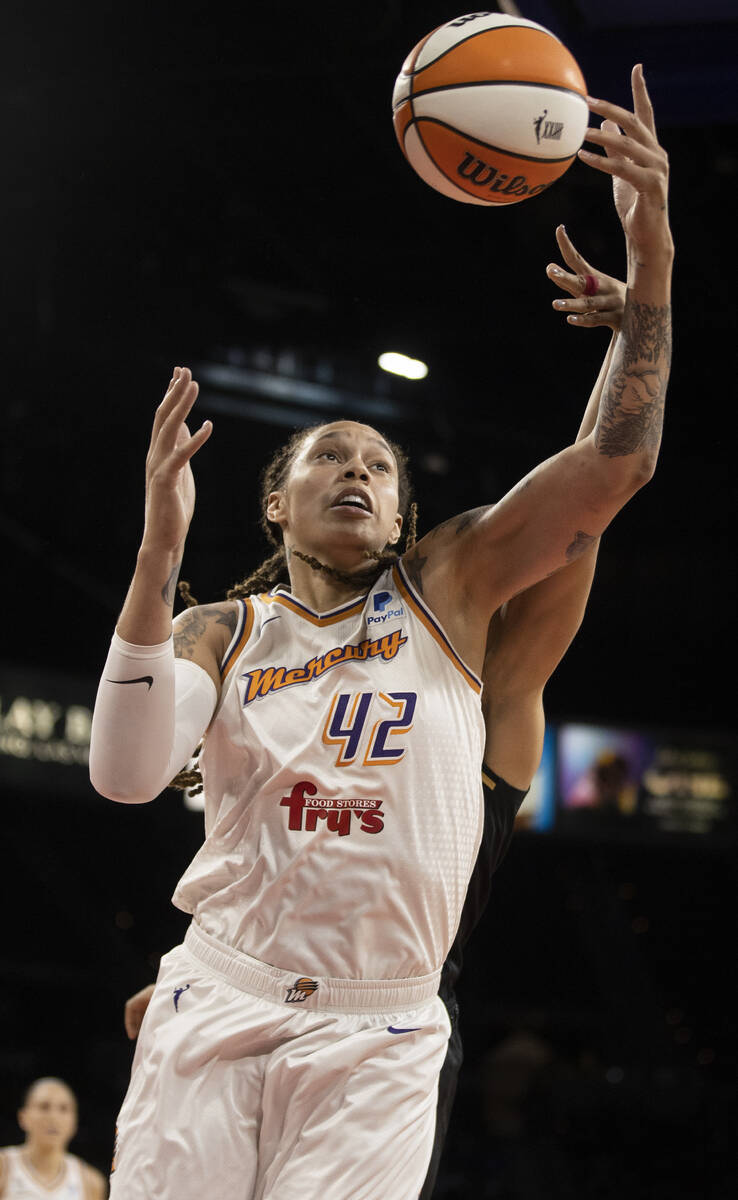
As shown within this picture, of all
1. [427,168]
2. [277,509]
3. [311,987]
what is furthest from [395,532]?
[311,987]

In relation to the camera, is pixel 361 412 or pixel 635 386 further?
pixel 361 412

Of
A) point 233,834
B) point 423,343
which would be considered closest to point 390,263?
point 423,343

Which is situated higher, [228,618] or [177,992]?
[228,618]

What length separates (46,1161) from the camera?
644 cm

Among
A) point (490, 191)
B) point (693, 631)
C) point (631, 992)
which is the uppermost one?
point (693, 631)

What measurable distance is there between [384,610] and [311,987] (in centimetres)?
76

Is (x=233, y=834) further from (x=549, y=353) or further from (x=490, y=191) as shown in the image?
(x=549, y=353)

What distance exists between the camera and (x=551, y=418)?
32.8ft

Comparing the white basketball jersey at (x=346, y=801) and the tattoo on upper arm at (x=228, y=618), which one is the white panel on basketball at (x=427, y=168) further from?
the tattoo on upper arm at (x=228, y=618)

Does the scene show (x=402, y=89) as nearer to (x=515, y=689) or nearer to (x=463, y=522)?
(x=463, y=522)

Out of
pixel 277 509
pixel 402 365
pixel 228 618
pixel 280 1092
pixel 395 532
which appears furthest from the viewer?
pixel 402 365

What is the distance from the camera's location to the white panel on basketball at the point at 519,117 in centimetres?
264

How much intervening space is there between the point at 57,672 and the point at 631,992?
8.44 metres

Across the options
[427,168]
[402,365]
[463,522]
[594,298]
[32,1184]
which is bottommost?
[32,1184]
